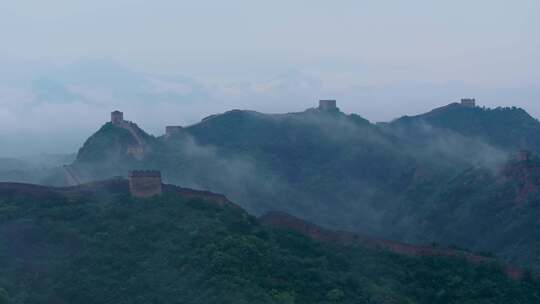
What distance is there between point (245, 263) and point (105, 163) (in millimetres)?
34381

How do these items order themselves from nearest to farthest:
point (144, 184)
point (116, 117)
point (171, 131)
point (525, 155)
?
point (144, 184) → point (525, 155) → point (116, 117) → point (171, 131)

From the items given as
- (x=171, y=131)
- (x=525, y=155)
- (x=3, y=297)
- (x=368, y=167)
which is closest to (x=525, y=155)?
(x=525, y=155)

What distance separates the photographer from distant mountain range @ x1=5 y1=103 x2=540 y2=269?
57281 mm

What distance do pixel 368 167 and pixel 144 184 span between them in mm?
39232

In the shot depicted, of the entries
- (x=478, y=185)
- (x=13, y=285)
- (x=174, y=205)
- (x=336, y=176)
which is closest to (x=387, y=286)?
(x=174, y=205)

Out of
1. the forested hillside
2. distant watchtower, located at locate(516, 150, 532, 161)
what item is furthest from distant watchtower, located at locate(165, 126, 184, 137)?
the forested hillside

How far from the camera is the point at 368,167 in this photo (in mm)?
76625

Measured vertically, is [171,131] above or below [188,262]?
above

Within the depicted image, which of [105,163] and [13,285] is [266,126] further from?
[13,285]

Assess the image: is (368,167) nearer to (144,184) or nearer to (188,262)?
(144,184)

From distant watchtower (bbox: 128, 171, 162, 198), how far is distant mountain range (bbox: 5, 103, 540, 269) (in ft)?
63.3

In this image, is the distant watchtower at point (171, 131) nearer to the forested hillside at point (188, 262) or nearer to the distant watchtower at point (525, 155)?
the distant watchtower at point (525, 155)

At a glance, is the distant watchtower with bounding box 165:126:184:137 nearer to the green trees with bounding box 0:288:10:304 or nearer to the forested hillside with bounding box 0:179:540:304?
the forested hillside with bounding box 0:179:540:304

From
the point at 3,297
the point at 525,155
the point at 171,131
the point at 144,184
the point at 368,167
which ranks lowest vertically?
the point at 3,297
